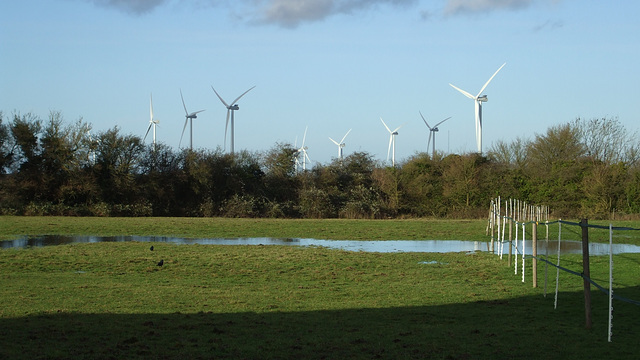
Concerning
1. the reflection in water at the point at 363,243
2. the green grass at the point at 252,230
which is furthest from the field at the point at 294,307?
the green grass at the point at 252,230

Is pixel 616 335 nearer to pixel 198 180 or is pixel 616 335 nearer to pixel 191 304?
pixel 191 304

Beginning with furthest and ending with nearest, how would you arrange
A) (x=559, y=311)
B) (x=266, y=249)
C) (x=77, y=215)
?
(x=77, y=215)
(x=266, y=249)
(x=559, y=311)

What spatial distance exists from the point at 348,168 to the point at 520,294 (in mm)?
44293

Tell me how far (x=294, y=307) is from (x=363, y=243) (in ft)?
55.6

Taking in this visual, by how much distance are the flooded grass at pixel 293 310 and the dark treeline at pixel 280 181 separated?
1182 inches

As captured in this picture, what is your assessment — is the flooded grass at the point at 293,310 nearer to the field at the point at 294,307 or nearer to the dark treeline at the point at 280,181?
the field at the point at 294,307

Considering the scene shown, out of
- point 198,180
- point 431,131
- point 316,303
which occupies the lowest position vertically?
point 316,303

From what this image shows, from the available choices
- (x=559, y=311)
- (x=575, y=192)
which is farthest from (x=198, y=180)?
(x=559, y=311)

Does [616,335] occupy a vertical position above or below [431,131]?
below

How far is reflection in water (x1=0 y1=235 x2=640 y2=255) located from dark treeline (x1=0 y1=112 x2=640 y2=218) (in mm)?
20155

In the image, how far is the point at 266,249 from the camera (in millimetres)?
23922

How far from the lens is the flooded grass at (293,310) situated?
8609mm

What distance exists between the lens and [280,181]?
56500mm

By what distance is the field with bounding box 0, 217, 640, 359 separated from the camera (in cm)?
864
